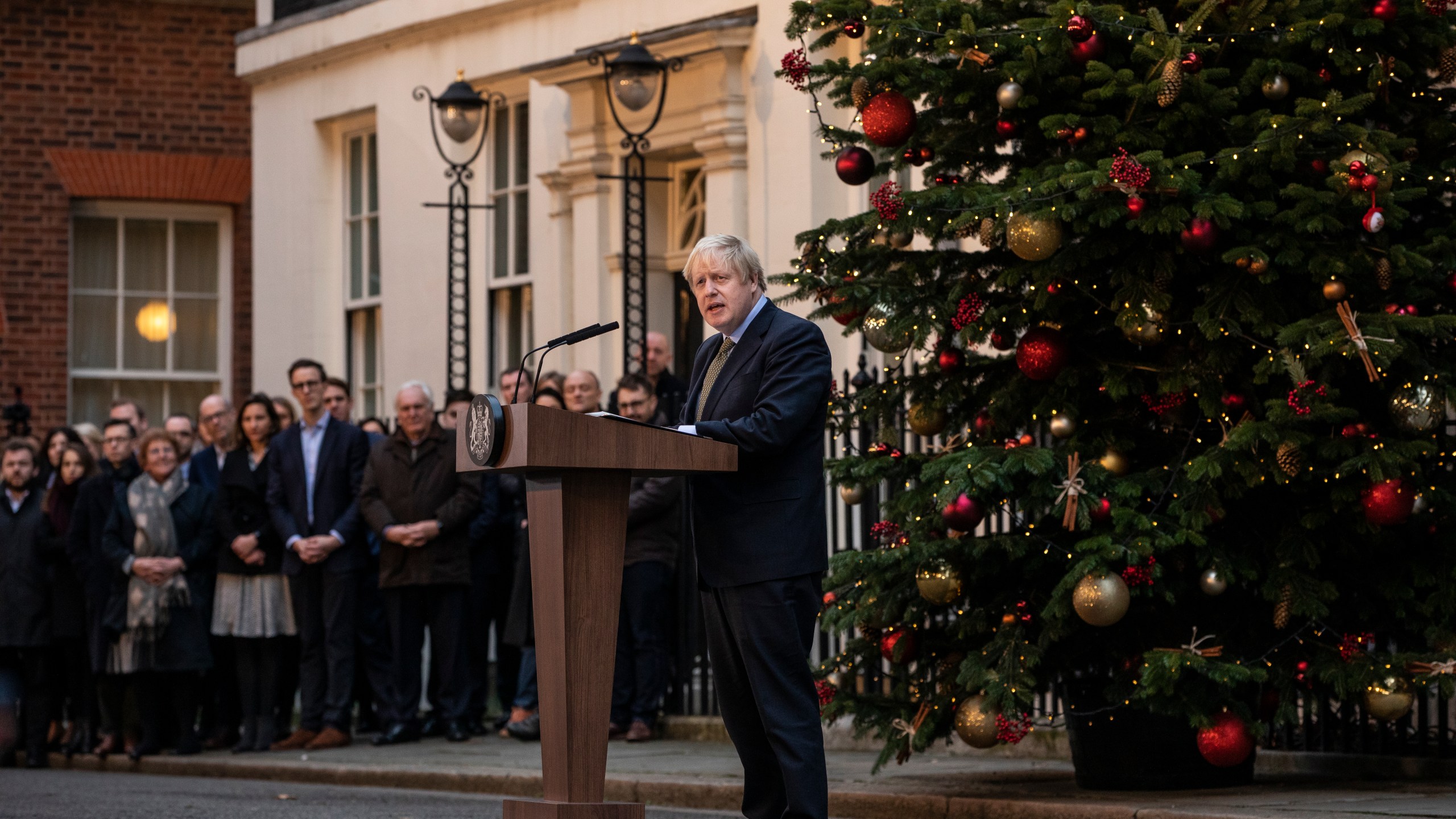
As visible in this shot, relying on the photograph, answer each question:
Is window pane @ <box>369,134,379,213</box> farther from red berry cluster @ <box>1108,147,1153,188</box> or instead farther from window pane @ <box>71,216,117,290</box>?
red berry cluster @ <box>1108,147,1153,188</box>

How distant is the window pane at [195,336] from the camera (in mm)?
20250

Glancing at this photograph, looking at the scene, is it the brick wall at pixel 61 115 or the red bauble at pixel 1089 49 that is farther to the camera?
the brick wall at pixel 61 115

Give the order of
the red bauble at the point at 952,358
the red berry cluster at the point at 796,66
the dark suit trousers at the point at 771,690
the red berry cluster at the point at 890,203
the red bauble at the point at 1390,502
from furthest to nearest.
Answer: the red bauble at the point at 952,358, the red berry cluster at the point at 796,66, the red berry cluster at the point at 890,203, the red bauble at the point at 1390,502, the dark suit trousers at the point at 771,690

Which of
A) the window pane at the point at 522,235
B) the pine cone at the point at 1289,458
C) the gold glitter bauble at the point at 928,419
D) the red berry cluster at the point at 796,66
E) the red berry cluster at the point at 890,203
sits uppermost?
the window pane at the point at 522,235

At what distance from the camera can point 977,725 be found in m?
7.75

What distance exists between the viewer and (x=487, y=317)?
1675 cm

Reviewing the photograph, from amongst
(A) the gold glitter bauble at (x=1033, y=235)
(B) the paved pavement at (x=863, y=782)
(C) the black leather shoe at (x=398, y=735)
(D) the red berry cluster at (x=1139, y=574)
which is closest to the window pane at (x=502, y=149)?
(C) the black leather shoe at (x=398, y=735)

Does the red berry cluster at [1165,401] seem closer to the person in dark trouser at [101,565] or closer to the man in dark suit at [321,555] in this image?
the man in dark suit at [321,555]

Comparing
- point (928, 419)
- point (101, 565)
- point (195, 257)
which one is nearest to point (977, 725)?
point (928, 419)

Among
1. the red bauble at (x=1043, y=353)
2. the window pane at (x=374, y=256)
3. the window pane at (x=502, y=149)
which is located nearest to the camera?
the red bauble at (x=1043, y=353)

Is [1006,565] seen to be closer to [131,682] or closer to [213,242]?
[131,682]

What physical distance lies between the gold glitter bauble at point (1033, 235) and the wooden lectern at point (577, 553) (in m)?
2.22

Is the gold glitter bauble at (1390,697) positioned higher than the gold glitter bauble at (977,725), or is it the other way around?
the gold glitter bauble at (1390,697)

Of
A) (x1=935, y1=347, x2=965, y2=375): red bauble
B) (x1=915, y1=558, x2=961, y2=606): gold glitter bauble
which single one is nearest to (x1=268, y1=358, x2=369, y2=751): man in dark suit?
(x1=935, y1=347, x2=965, y2=375): red bauble
